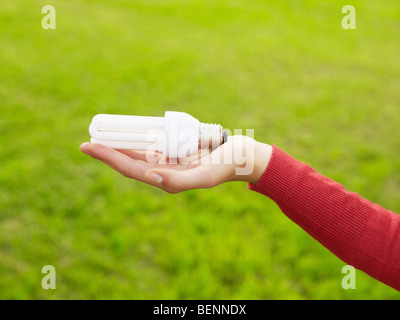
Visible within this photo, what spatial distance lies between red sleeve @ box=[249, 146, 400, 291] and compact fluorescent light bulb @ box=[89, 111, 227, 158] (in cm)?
17

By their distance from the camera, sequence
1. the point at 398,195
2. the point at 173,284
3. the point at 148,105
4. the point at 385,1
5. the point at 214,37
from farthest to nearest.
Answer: the point at 385,1 → the point at 214,37 → the point at 148,105 → the point at 398,195 → the point at 173,284

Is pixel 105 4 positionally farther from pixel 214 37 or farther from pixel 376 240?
pixel 376 240

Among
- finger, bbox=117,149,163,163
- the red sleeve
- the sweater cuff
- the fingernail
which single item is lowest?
the red sleeve

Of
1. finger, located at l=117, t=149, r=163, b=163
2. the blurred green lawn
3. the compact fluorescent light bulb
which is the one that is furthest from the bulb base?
the blurred green lawn

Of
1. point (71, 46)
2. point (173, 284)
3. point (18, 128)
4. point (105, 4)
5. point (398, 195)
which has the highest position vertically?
point (105, 4)

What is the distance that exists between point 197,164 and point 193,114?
160 centimetres

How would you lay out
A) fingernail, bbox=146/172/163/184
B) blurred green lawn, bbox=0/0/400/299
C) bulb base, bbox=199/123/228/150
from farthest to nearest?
1. blurred green lawn, bbox=0/0/400/299
2. bulb base, bbox=199/123/228/150
3. fingernail, bbox=146/172/163/184

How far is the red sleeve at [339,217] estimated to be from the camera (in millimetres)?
903

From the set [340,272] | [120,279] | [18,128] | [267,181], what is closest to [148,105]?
[18,128]

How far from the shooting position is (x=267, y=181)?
97 centimetres

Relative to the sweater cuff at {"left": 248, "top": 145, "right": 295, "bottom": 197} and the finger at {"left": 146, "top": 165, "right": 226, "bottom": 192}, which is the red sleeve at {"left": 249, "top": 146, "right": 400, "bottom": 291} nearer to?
the sweater cuff at {"left": 248, "top": 145, "right": 295, "bottom": 197}

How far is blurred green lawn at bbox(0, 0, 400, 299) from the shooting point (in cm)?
169

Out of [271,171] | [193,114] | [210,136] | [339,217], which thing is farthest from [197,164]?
[193,114]

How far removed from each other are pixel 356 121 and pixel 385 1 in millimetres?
2405
